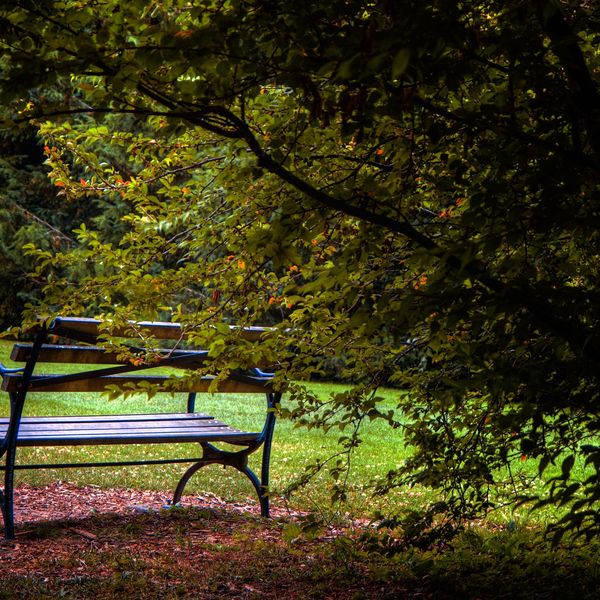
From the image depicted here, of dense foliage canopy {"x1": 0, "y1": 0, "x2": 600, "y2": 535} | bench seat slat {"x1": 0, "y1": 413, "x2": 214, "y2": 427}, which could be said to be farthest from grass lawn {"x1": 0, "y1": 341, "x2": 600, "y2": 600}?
bench seat slat {"x1": 0, "y1": 413, "x2": 214, "y2": 427}

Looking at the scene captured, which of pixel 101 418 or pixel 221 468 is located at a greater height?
pixel 101 418

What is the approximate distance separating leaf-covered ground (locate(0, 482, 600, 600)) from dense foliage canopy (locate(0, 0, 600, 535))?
1.76ft

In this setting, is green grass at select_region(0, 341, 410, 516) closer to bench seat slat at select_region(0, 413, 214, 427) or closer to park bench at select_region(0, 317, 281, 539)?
park bench at select_region(0, 317, 281, 539)

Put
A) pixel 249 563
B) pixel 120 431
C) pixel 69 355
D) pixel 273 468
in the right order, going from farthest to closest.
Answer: pixel 273 468
pixel 120 431
pixel 69 355
pixel 249 563

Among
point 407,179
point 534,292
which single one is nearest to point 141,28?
point 407,179

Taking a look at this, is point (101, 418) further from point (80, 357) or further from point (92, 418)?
point (80, 357)

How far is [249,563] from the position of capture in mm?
4219

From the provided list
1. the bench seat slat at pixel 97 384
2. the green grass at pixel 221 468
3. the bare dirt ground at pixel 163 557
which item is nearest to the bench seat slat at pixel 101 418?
the bench seat slat at pixel 97 384

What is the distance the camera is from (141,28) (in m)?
2.43

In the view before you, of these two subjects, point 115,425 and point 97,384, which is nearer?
point 97,384

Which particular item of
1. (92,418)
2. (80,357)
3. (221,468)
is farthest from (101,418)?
(221,468)

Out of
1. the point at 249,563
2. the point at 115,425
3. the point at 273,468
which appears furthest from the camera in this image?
the point at 273,468

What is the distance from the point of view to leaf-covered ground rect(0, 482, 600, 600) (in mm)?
3502

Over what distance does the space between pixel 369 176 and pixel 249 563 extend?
8.02 ft
